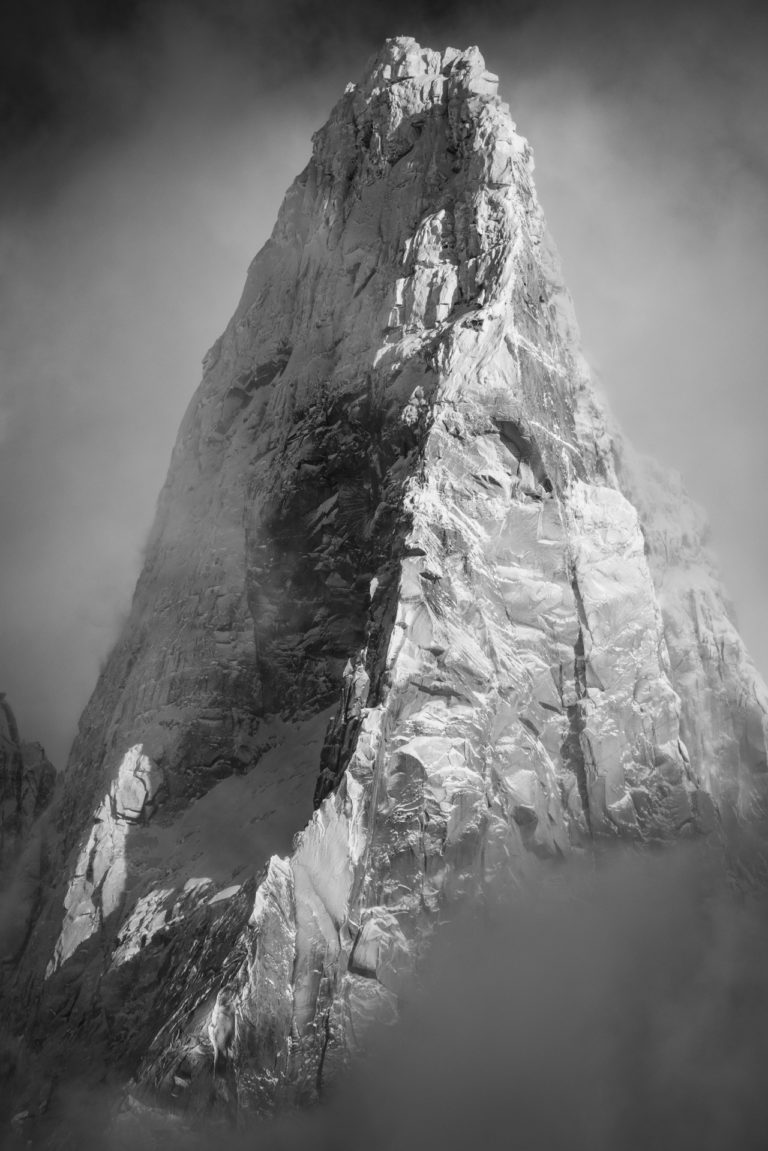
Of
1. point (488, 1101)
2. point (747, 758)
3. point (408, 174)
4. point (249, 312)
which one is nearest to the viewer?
point (488, 1101)

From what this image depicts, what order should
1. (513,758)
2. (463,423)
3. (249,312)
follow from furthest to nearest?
1. (249,312)
2. (463,423)
3. (513,758)

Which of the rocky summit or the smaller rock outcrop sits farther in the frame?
the smaller rock outcrop

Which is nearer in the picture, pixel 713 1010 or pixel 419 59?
pixel 713 1010

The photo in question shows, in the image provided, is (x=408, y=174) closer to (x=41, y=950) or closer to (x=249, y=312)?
(x=249, y=312)

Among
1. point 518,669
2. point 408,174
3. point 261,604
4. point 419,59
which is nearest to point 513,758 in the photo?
point 518,669

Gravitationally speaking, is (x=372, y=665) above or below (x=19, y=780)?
below

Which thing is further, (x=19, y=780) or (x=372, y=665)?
(x=19, y=780)

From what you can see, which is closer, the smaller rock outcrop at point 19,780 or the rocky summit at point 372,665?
the rocky summit at point 372,665

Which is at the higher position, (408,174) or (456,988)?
(408,174)
